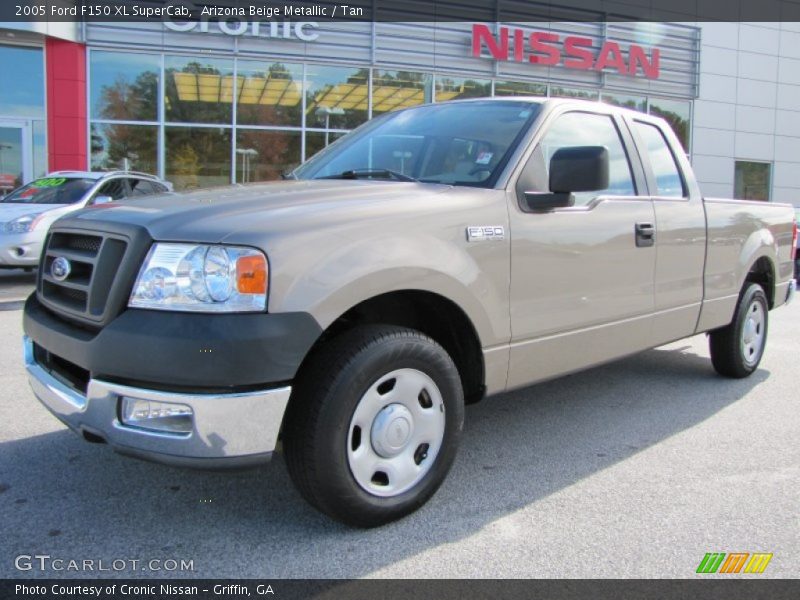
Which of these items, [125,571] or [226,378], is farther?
[125,571]

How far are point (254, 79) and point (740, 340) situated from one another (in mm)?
14360

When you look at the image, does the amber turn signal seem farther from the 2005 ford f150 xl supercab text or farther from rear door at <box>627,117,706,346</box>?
rear door at <box>627,117,706,346</box>

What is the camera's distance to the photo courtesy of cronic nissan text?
2467 millimetres

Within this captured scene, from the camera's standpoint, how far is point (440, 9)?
59.2ft

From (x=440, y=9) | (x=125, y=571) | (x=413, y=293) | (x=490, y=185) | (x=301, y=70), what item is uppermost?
(x=440, y=9)

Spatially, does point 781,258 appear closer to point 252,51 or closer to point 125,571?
point 125,571

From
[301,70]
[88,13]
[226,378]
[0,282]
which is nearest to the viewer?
[226,378]

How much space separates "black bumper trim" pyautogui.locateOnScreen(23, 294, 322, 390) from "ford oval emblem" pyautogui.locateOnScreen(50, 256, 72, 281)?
18.7 inches

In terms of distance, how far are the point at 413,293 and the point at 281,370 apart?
2.39 ft

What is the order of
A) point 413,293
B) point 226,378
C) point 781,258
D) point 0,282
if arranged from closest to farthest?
1. point 226,378
2. point 413,293
3. point 781,258
4. point 0,282

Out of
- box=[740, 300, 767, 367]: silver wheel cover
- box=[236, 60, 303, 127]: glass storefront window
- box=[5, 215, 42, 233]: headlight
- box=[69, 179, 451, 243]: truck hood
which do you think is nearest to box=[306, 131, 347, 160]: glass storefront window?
box=[236, 60, 303, 127]: glass storefront window

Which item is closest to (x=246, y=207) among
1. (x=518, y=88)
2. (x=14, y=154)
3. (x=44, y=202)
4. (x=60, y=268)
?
(x=60, y=268)

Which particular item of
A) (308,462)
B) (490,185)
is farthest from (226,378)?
(490,185)

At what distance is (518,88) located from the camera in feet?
63.2
